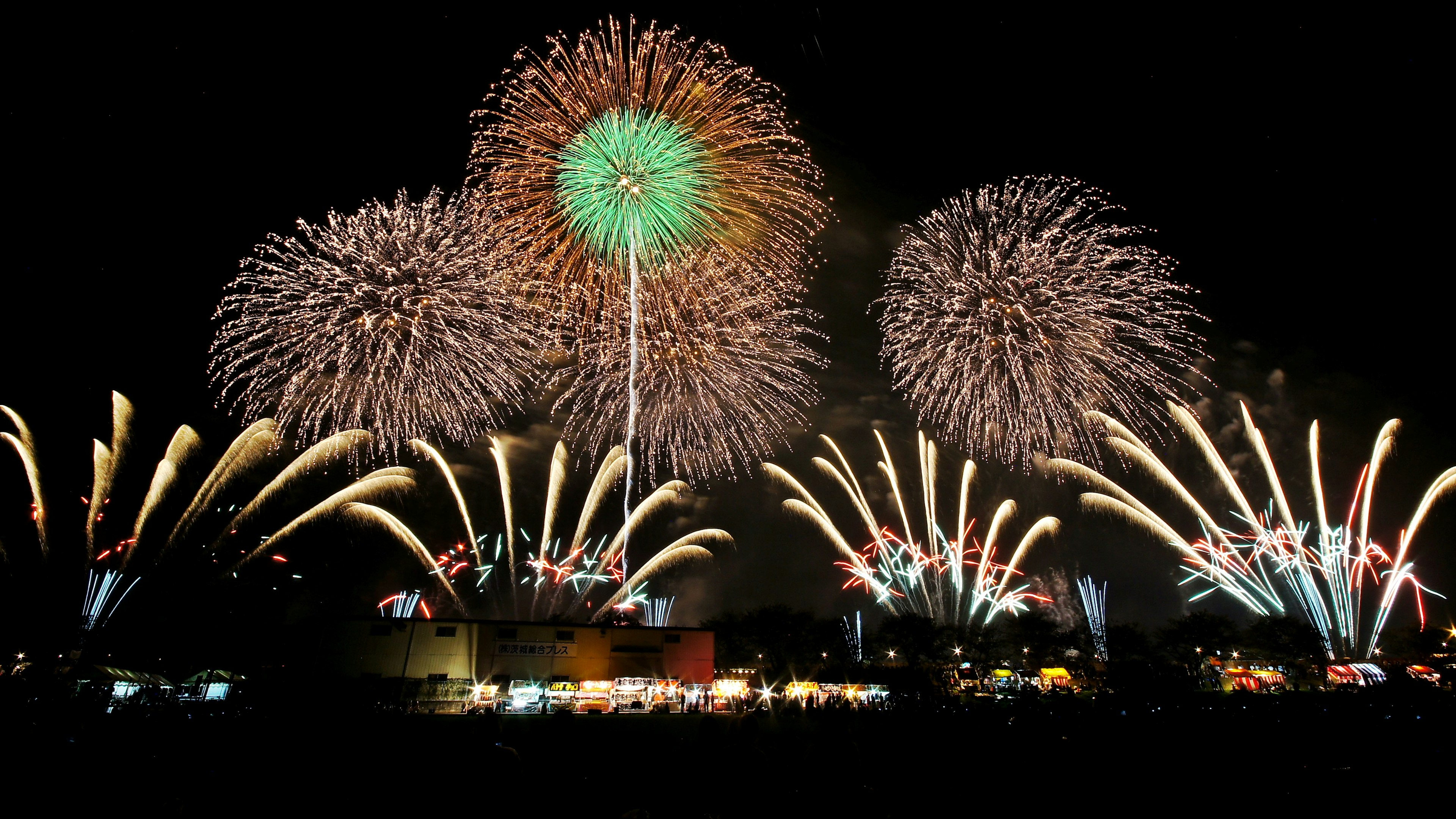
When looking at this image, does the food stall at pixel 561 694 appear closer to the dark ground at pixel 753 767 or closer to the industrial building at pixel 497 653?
the industrial building at pixel 497 653

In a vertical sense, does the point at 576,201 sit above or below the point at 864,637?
above

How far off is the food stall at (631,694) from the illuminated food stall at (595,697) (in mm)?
393

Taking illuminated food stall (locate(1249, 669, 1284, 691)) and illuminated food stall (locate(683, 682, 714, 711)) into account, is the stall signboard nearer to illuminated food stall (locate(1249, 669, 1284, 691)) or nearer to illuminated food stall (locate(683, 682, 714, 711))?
illuminated food stall (locate(683, 682, 714, 711))

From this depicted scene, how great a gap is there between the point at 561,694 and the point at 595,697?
179 cm

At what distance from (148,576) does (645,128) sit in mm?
59562

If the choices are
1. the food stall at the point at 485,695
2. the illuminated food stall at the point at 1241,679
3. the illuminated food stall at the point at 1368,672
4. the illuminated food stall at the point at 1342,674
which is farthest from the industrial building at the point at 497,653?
the illuminated food stall at the point at 1342,674

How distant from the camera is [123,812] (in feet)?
26.4

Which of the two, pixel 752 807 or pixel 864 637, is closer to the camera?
pixel 752 807

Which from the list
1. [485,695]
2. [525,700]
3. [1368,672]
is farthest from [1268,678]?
[485,695]

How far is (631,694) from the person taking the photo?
118ft

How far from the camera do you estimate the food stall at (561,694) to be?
3359cm

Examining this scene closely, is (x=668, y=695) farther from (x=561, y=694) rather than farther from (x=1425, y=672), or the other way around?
(x=1425, y=672)

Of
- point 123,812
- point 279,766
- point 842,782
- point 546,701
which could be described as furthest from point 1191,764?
point 546,701

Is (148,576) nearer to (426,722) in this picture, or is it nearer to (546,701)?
(546,701)
